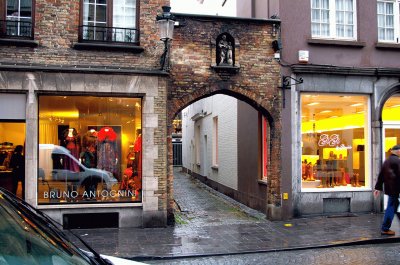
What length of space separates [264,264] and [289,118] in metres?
5.55

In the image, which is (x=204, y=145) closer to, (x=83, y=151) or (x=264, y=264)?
(x=83, y=151)

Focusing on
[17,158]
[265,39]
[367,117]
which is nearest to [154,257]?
[17,158]

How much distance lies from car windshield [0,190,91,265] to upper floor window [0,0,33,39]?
946 cm

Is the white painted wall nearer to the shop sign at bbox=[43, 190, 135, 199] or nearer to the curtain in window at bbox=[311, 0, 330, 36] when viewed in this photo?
the curtain in window at bbox=[311, 0, 330, 36]

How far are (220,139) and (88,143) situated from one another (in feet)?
30.2

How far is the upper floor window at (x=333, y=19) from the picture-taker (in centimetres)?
1312

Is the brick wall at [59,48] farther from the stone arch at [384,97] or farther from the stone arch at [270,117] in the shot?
the stone arch at [384,97]

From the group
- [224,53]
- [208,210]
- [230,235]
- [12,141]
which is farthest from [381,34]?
[12,141]

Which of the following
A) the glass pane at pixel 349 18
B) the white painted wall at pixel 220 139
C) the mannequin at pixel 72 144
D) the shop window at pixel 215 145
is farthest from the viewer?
the shop window at pixel 215 145

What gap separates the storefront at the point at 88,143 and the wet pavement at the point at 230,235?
653mm

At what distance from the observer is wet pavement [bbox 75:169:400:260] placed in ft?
29.9

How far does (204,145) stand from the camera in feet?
77.9

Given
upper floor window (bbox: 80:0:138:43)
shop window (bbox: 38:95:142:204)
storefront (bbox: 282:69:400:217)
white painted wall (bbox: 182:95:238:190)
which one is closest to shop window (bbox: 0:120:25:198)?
shop window (bbox: 38:95:142:204)

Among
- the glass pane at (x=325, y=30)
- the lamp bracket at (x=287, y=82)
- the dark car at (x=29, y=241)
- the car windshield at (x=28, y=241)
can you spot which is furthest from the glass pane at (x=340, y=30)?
the car windshield at (x=28, y=241)
